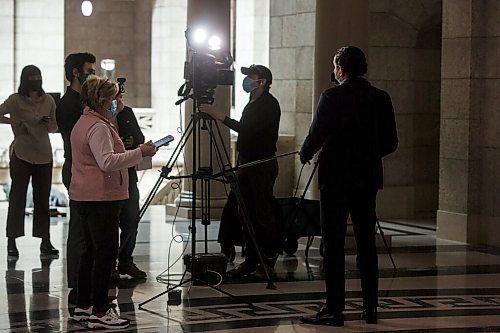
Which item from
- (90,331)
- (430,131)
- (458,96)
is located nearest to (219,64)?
(90,331)

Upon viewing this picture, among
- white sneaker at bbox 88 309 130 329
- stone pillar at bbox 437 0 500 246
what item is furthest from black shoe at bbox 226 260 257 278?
stone pillar at bbox 437 0 500 246

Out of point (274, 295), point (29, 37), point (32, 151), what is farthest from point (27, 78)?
point (29, 37)

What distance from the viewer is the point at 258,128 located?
9.52 metres

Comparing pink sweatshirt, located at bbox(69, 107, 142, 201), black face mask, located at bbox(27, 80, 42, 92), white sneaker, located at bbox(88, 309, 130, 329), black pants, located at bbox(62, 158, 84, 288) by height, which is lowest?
white sneaker, located at bbox(88, 309, 130, 329)

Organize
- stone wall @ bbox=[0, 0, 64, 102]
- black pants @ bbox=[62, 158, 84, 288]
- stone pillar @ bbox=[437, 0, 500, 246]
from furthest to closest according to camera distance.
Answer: stone wall @ bbox=[0, 0, 64, 102]
stone pillar @ bbox=[437, 0, 500, 246]
black pants @ bbox=[62, 158, 84, 288]

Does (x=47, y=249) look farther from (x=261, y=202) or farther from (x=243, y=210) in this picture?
(x=243, y=210)

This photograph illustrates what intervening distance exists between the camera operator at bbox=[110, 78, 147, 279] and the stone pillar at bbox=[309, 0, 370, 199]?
2364 millimetres

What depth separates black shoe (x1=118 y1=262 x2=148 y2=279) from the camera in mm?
9594

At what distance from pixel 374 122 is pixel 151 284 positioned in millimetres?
2525

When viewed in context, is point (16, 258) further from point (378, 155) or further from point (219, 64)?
point (378, 155)

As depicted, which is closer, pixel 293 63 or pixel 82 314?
pixel 82 314

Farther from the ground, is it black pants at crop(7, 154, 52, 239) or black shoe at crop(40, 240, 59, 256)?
black pants at crop(7, 154, 52, 239)

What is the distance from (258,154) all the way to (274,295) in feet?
3.87

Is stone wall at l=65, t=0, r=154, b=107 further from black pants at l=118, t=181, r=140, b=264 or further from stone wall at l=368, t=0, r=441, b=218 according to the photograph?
black pants at l=118, t=181, r=140, b=264
